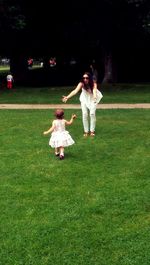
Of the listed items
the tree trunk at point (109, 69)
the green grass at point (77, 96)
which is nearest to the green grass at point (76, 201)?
the green grass at point (77, 96)

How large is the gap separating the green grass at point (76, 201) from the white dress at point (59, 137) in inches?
14.2

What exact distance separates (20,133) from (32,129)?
85 centimetres

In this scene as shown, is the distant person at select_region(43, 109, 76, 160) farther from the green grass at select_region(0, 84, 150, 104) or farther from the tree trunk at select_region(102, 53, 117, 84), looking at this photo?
the tree trunk at select_region(102, 53, 117, 84)

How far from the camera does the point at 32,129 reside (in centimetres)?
1662

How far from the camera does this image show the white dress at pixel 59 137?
39.5 ft

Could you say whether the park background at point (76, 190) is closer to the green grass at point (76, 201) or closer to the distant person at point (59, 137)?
the green grass at point (76, 201)

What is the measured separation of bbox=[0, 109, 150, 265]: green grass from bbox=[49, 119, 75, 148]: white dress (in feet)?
1.18

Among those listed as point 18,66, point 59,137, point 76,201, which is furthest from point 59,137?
point 18,66

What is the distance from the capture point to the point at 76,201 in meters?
8.88

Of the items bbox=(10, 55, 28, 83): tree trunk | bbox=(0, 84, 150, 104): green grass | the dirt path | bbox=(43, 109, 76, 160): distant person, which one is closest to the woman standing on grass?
bbox=(43, 109, 76, 160): distant person

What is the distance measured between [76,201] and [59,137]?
135 inches

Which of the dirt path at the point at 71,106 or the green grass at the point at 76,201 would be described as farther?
the dirt path at the point at 71,106

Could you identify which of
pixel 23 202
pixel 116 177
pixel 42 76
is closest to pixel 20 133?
pixel 116 177

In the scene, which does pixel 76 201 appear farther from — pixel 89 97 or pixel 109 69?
pixel 109 69
